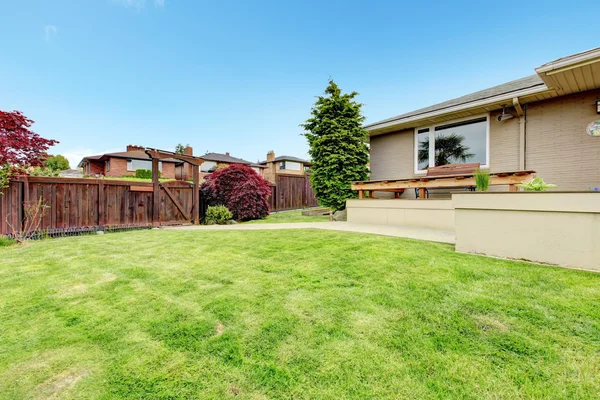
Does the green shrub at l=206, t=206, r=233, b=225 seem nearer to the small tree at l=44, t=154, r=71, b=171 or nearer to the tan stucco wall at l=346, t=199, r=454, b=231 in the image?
the tan stucco wall at l=346, t=199, r=454, b=231

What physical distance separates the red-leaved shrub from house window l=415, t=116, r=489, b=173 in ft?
18.4

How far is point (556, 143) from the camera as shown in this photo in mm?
5977

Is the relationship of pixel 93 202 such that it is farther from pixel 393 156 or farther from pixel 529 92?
pixel 529 92

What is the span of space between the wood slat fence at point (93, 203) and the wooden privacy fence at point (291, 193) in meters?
4.68

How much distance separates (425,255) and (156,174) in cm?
821

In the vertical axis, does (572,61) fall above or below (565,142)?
above

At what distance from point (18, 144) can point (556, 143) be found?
13.1 meters

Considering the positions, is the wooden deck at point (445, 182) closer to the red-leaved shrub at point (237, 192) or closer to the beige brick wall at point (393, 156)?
the beige brick wall at point (393, 156)

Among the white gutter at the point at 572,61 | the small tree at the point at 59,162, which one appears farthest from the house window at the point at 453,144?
the small tree at the point at 59,162

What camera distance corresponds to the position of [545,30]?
8.63m

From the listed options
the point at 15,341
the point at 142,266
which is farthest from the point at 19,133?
the point at 15,341

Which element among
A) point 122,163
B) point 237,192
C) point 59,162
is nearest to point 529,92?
point 237,192

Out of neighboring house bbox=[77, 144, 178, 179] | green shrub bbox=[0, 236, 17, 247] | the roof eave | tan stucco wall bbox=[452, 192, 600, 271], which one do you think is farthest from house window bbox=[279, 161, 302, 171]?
tan stucco wall bbox=[452, 192, 600, 271]

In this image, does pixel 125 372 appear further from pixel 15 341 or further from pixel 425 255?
pixel 425 255
